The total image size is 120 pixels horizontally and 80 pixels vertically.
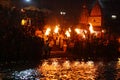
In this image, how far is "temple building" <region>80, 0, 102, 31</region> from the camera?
191 ft

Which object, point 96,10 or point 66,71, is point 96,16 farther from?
point 66,71

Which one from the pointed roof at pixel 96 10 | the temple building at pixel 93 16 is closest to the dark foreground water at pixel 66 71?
the temple building at pixel 93 16

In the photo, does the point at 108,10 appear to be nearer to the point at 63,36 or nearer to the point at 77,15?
the point at 77,15

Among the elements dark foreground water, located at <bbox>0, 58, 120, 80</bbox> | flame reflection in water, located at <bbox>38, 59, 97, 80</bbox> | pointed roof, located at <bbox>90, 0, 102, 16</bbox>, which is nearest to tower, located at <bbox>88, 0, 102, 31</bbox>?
pointed roof, located at <bbox>90, 0, 102, 16</bbox>

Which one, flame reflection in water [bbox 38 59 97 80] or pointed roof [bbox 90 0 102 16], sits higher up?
pointed roof [bbox 90 0 102 16]

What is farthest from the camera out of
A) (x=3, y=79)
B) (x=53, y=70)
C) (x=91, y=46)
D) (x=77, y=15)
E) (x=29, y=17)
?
(x=77, y=15)

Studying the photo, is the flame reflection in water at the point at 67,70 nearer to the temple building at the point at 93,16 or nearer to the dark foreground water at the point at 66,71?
the dark foreground water at the point at 66,71

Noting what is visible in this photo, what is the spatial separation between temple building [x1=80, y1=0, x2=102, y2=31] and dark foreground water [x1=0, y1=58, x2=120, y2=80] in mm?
20764

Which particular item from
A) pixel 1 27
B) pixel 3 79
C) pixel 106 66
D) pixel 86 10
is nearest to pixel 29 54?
pixel 1 27

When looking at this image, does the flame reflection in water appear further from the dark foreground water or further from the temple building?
the temple building

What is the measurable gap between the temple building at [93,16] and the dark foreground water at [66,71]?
817 inches

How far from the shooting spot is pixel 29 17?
46.1 metres

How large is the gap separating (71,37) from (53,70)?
529 inches

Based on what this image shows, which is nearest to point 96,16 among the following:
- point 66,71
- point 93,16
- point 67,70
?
point 93,16
